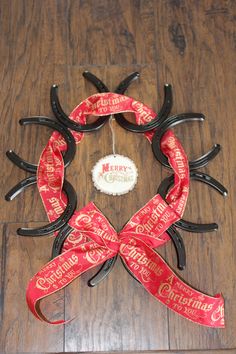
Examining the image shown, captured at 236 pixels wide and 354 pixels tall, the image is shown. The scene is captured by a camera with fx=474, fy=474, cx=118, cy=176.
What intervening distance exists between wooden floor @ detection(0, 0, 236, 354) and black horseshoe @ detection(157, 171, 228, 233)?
0.06ft

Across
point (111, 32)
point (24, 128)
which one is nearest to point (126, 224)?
point (24, 128)

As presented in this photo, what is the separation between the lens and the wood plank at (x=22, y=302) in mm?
1134

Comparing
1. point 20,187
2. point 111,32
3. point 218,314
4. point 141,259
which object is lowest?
point 218,314

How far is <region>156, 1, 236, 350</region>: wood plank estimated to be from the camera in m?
1.17

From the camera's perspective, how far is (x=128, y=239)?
120cm

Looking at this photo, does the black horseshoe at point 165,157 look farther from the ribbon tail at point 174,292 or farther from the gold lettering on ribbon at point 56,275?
the gold lettering on ribbon at point 56,275

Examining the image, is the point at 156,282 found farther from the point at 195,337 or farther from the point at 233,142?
the point at 233,142

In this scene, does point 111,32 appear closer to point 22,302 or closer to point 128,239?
point 128,239

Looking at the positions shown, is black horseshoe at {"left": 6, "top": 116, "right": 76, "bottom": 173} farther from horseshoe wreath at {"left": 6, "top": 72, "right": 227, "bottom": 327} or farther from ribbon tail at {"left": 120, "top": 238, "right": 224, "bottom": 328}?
ribbon tail at {"left": 120, "top": 238, "right": 224, "bottom": 328}

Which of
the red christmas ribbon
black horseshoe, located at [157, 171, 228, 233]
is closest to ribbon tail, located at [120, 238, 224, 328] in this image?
the red christmas ribbon

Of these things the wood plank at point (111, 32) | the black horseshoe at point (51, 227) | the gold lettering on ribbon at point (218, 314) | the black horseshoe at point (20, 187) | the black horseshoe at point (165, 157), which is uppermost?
the wood plank at point (111, 32)

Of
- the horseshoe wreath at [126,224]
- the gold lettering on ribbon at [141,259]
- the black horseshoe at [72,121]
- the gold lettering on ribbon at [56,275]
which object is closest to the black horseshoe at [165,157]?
the horseshoe wreath at [126,224]

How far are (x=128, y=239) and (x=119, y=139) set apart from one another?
0.30 m

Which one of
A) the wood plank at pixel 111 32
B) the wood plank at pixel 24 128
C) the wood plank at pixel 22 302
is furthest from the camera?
the wood plank at pixel 111 32
